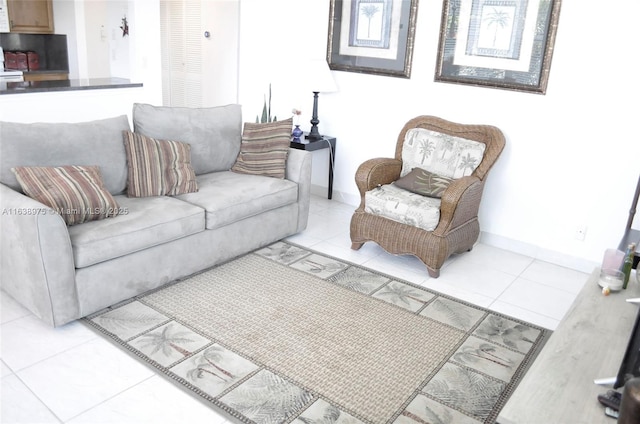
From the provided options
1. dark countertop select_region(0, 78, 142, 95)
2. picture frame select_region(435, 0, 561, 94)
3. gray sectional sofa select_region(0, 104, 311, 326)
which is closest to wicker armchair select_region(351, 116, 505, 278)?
picture frame select_region(435, 0, 561, 94)

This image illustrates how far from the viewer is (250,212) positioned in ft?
11.3

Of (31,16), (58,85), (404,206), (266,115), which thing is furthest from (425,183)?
(31,16)

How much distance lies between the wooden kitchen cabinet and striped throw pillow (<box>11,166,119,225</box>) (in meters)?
4.03

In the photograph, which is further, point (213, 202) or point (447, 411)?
point (213, 202)

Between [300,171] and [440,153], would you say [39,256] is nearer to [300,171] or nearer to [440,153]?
[300,171]

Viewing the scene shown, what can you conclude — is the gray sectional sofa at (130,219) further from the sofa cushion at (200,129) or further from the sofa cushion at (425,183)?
the sofa cushion at (425,183)

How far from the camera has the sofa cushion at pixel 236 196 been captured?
127 inches

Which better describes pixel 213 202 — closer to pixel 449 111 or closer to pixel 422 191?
pixel 422 191

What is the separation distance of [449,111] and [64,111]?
2919 millimetres

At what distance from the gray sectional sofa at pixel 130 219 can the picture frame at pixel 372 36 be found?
1153 millimetres

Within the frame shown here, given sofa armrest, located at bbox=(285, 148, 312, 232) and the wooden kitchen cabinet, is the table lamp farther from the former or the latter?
the wooden kitchen cabinet

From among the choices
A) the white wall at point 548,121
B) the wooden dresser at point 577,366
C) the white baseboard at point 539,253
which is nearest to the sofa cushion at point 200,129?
the white wall at point 548,121

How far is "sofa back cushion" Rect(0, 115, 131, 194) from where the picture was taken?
Answer: 2.71m

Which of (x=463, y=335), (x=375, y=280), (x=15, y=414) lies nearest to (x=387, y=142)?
(x=375, y=280)
